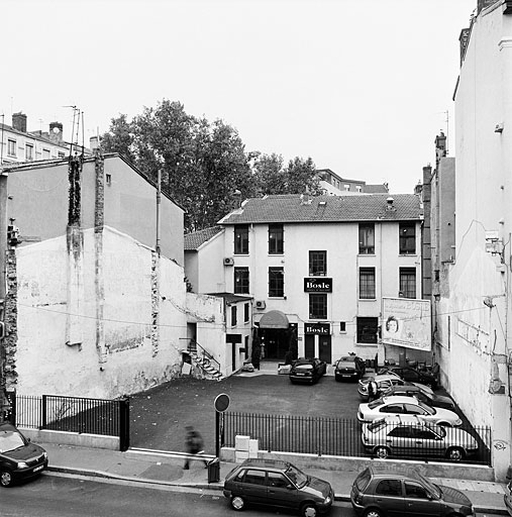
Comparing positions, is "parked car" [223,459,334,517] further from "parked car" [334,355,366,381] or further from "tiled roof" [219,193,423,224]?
"tiled roof" [219,193,423,224]

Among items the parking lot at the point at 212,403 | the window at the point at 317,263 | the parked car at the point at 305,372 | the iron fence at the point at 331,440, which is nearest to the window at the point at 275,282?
the window at the point at 317,263

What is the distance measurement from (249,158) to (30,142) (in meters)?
20.8

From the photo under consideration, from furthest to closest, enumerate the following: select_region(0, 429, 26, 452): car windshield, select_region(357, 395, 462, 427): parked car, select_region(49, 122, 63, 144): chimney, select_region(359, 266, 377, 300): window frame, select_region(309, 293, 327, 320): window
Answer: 1. select_region(49, 122, 63, 144): chimney
2. select_region(309, 293, 327, 320): window
3. select_region(359, 266, 377, 300): window frame
4. select_region(357, 395, 462, 427): parked car
5. select_region(0, 429, 26, 452): car windshield

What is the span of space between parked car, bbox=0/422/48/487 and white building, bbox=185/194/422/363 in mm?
21354

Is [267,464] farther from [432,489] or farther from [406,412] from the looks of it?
[406,412]

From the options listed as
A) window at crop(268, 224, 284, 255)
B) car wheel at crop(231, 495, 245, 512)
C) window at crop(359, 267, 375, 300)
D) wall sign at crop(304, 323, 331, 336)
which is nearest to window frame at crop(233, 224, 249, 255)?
window at crop(268, 224, 284, 255)

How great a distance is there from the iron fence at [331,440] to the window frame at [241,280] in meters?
17.1

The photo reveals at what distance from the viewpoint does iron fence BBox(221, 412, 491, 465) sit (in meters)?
16.9

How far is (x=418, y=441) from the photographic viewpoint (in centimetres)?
1691

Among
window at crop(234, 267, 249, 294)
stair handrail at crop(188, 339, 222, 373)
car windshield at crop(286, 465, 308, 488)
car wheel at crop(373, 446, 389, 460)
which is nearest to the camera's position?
car windshield at crop(286, 465, 308, 488)

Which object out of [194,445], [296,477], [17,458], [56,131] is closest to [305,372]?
[194,445]

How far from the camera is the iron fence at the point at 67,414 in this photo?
1902 cm

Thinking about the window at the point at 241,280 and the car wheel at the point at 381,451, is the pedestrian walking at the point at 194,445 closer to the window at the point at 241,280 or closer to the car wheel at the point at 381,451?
the car wheel at the point at 381,451

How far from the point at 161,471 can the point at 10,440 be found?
447cm
